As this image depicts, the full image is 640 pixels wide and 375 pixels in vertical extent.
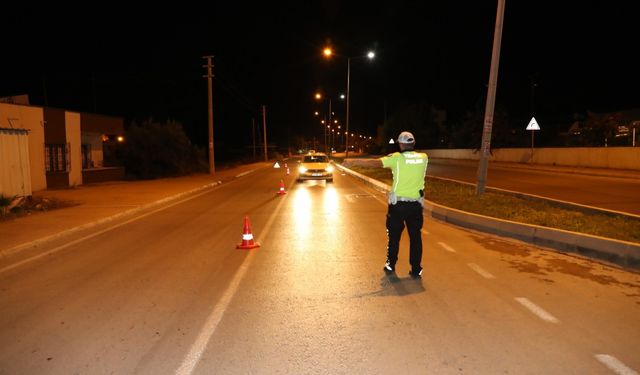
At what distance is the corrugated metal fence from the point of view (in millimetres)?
14992

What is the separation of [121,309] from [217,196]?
1493 centimetres

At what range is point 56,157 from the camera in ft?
82.0

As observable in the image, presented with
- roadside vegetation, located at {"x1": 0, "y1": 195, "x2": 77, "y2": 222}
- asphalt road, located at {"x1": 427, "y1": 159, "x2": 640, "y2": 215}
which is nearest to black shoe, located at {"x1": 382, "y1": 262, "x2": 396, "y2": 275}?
asphalt road, located at {"x1": 427, "y1": 159, "x2": 640, "y2": 215}

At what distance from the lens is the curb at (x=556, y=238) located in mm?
8214

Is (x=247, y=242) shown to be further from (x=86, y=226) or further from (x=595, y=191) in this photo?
(x=595, y=191)

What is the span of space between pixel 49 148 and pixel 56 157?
1.80ft

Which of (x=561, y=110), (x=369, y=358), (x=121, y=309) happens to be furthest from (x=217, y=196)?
(x=561, y=110)

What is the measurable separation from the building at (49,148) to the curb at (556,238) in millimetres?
12354

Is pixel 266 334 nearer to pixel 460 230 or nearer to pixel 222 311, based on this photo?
pixel 222 311

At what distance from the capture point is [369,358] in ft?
15.1

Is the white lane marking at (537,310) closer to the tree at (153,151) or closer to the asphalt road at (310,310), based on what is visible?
the asphalt road at (310,310)

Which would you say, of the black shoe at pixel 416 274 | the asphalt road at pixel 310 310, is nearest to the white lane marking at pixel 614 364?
the asphalt road at pixel 310 310

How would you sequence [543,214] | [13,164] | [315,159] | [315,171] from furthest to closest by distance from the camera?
[315,159] < [315,171] < [13,164] < [543,214]

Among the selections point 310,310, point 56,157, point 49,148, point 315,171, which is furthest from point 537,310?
point 56,157
